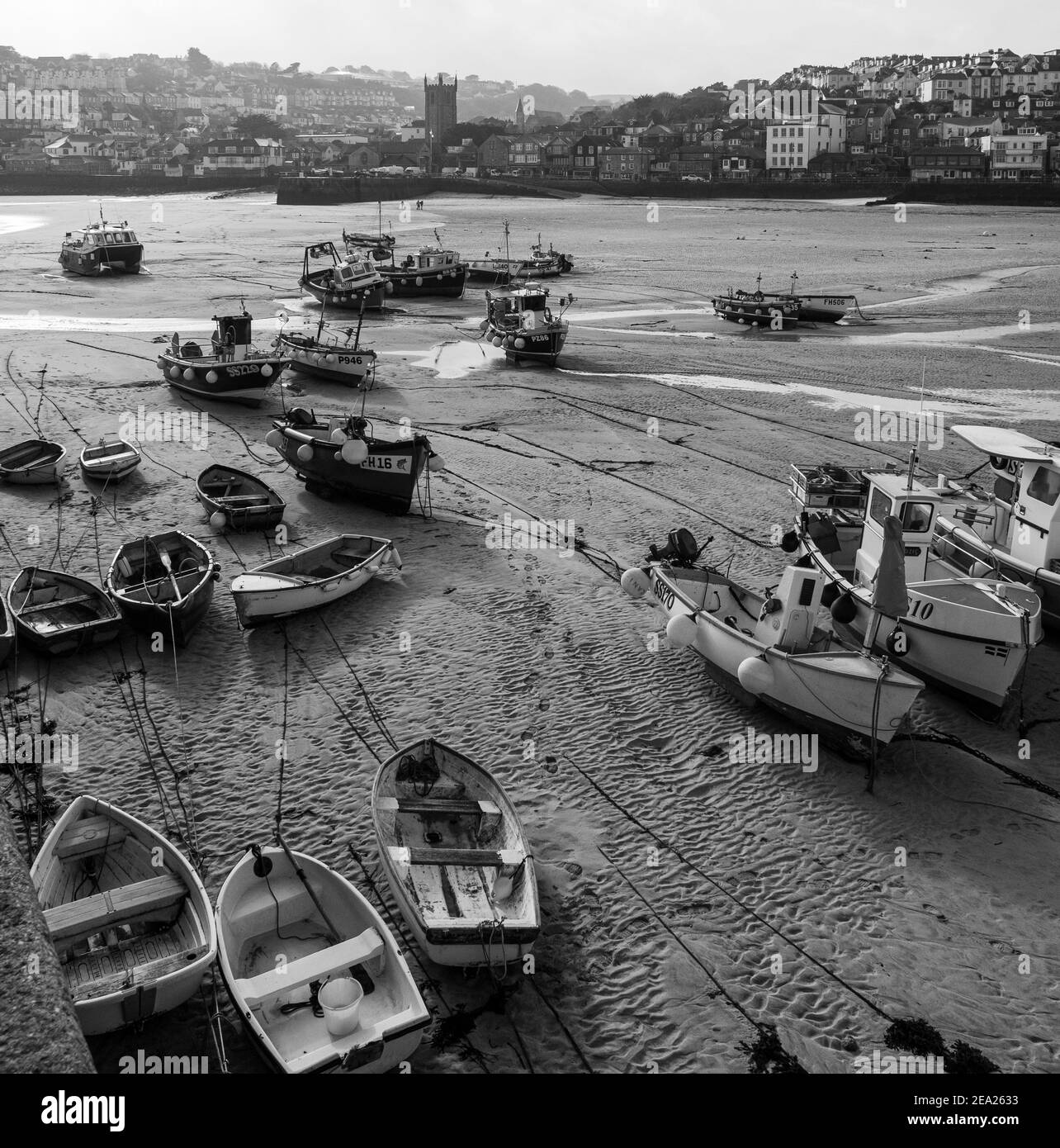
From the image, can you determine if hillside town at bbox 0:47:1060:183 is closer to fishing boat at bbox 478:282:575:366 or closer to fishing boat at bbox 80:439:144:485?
fishing boat at bbox 478:282:575:366

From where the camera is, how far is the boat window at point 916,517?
14.0 m

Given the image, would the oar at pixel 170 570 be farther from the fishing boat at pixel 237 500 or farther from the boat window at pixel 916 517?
the boat window at pixel 916 517

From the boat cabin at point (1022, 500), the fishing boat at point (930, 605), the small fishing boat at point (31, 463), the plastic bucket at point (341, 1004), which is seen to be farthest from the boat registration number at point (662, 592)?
the small fishing boat at point (31, 463)

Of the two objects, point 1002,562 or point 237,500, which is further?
point 237,500

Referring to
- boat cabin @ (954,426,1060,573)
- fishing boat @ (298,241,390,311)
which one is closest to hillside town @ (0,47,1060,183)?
fishing boat @ (298,241,390,311)

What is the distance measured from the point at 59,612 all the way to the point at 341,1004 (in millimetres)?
8413

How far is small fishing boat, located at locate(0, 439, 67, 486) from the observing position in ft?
63.0

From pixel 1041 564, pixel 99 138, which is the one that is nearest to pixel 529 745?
pixel 1041 564

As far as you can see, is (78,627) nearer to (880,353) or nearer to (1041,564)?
(1041,564)

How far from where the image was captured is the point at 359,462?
719 inches

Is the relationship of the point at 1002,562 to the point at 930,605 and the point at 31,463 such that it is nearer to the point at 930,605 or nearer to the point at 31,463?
the point at 930,605

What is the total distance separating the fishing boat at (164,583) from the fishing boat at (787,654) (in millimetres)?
5513

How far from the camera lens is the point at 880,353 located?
33.0m

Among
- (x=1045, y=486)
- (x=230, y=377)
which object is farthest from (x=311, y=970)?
(x=230, y=377)
